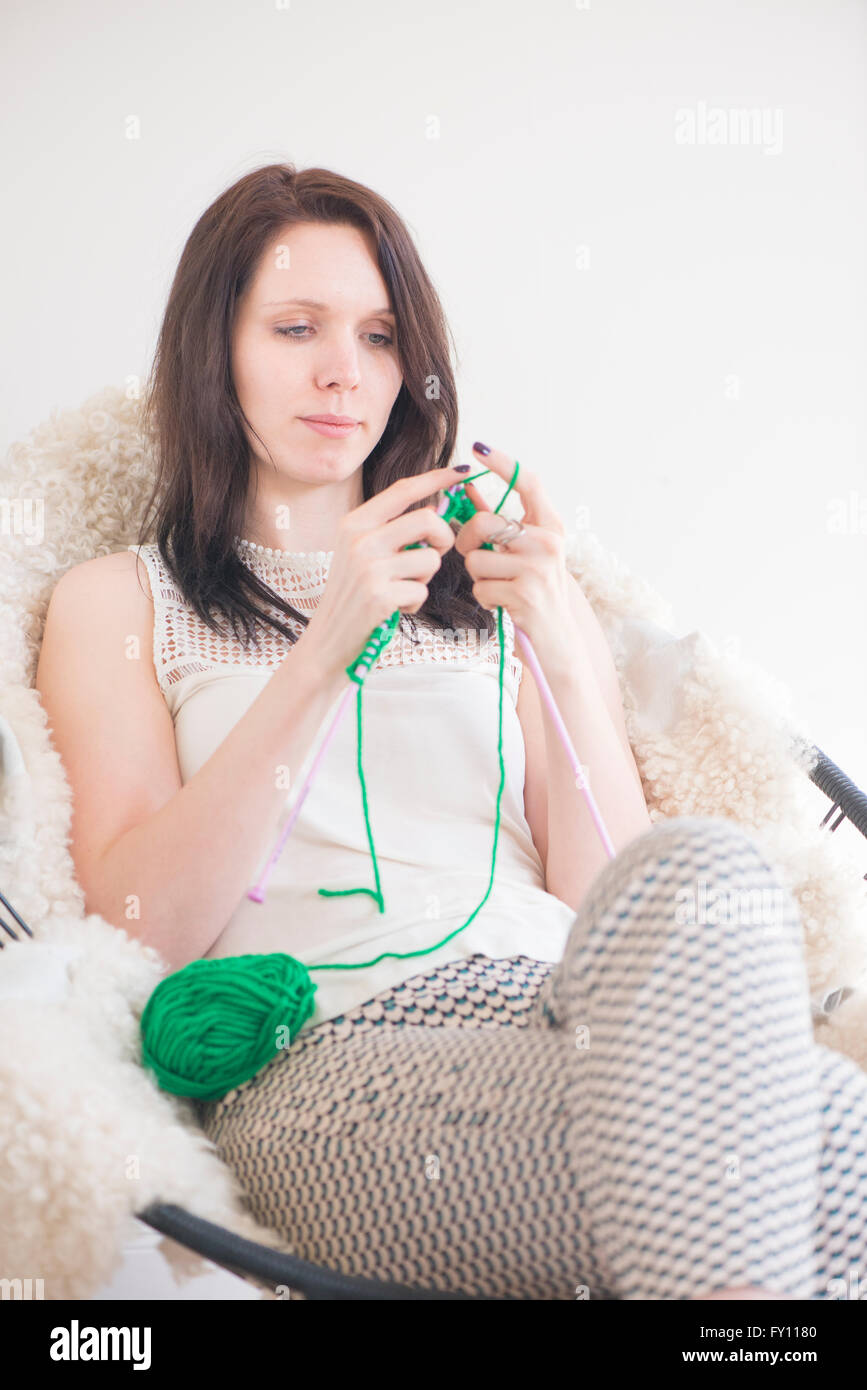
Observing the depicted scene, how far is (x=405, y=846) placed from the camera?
1062 mm

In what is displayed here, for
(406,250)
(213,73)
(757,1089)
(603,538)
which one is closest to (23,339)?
(213,73)

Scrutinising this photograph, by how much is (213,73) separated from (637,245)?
650mm

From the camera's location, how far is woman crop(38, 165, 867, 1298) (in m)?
0.65

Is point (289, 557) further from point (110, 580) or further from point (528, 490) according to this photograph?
point (528, 490)

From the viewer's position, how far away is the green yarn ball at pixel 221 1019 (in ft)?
2.78

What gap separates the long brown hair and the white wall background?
32cm

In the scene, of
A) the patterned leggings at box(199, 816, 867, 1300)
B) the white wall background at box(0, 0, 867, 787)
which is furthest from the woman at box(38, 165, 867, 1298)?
the white wall background at box(0, 0, 867, 787)

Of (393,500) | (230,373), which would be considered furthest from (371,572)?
(230,373)

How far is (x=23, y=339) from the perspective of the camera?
1.51 metres

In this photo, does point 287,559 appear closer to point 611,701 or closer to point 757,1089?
point 611,701

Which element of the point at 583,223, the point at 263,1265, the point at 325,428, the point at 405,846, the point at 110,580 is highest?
the point at 583,223

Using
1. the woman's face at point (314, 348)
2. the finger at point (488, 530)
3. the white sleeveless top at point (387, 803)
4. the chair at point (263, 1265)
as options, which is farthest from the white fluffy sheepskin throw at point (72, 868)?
the finger at point (488, 530)

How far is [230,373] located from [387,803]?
0.50 m

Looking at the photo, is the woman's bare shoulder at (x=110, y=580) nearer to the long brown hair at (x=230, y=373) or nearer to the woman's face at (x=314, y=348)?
the long brown hair at (x=230, y=373)
